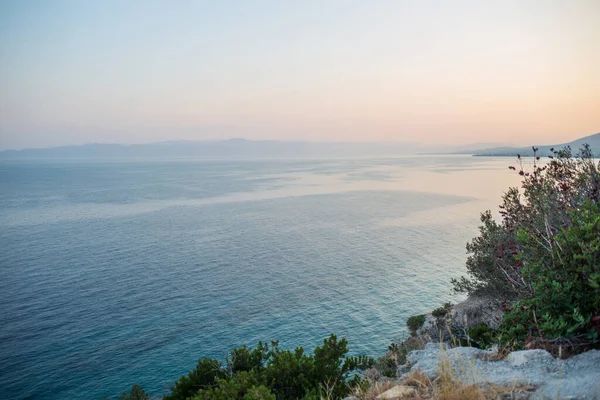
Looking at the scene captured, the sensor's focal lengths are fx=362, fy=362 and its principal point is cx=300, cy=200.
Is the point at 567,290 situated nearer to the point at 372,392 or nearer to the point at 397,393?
the point at 397,393

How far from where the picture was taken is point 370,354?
1323 inches

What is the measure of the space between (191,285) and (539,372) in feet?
155

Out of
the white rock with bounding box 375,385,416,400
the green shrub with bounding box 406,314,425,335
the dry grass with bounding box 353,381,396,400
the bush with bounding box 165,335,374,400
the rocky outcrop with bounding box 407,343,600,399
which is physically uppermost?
the rocky outcrop with bounding box 407,343,600,399

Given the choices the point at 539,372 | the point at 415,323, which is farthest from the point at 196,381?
the point at 415,323

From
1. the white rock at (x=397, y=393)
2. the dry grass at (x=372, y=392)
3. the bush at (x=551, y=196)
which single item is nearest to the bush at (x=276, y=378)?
the dry grass at (x=372, y=392)

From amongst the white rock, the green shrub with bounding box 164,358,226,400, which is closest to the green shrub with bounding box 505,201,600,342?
the white rock

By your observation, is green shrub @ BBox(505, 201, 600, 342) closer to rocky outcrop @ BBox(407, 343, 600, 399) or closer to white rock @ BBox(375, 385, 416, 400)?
rocky outcrop @ BBox(407, 343, 600, 399)

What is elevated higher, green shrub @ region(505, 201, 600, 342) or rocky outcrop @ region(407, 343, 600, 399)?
green shrub @ region(505, 201, 600, 342)

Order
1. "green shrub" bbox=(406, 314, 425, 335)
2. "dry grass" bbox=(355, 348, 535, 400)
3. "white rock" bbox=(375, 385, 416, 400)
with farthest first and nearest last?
"green shrub" bbox=(406, 314, 425, 335) < "white rock" bbox=(375, 385, 416, 400) < "dry grass" bbox=(355, 348, 535, 400)

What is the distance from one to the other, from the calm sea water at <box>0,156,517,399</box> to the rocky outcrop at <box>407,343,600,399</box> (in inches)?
1127

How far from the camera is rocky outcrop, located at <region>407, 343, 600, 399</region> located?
19.7 feet

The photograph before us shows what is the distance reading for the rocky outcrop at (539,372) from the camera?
19.7ft

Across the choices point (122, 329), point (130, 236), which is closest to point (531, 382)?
point (122, 329)

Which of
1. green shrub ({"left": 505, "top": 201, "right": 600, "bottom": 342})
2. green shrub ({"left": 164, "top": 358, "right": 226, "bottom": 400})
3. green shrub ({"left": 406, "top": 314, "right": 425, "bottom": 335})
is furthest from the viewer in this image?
green shrub ({"left": 406, "top": 314, "right": 425, "bottom": 335})
